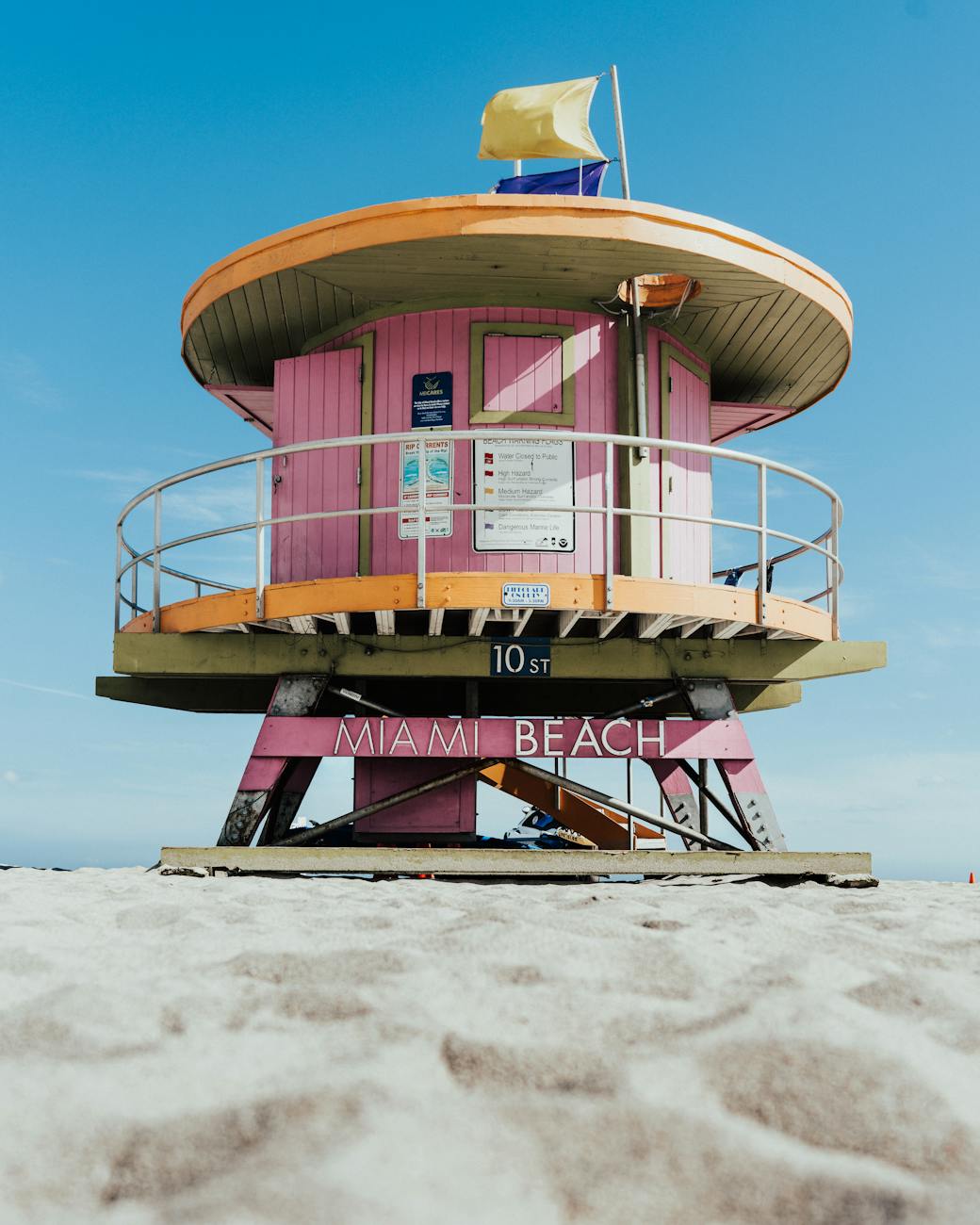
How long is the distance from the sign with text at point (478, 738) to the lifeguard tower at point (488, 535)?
0.02m

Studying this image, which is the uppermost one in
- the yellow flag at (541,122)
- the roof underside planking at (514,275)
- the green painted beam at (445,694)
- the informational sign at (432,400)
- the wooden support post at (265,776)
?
the yellow flag at (541,122)

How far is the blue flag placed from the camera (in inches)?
393

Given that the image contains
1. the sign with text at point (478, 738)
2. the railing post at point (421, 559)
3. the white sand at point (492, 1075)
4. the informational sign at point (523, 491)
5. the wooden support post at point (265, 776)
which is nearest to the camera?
the white sand at point (492, 1075)

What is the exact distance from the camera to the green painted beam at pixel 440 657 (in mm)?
8172

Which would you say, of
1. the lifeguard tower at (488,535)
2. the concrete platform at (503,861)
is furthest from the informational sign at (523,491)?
the concrete platform at (503,861)

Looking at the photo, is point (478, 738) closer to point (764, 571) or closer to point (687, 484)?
point (764, 571)

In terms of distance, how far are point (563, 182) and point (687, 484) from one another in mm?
3135

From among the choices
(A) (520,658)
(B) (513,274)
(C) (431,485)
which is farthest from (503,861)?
(B) (513,274)

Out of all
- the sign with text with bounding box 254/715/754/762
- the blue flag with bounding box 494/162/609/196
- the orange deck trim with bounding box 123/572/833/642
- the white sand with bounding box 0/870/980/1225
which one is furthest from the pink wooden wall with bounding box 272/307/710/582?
the white sand with bounding box 0/870/980/1225

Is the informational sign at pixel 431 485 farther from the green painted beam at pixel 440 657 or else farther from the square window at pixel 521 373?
the green painted beam at pixel 440 657

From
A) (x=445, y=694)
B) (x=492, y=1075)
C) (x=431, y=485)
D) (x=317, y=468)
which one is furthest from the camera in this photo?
(x=445, y=694)

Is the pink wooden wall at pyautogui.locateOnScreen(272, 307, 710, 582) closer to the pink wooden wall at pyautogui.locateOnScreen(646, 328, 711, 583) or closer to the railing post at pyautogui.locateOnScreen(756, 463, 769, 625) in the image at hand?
the pink wooden wall at pyautogui.locateOnScreen(646, 328, 711, 583)

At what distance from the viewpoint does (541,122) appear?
9734mm

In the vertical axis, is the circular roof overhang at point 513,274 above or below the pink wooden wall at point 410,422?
above
